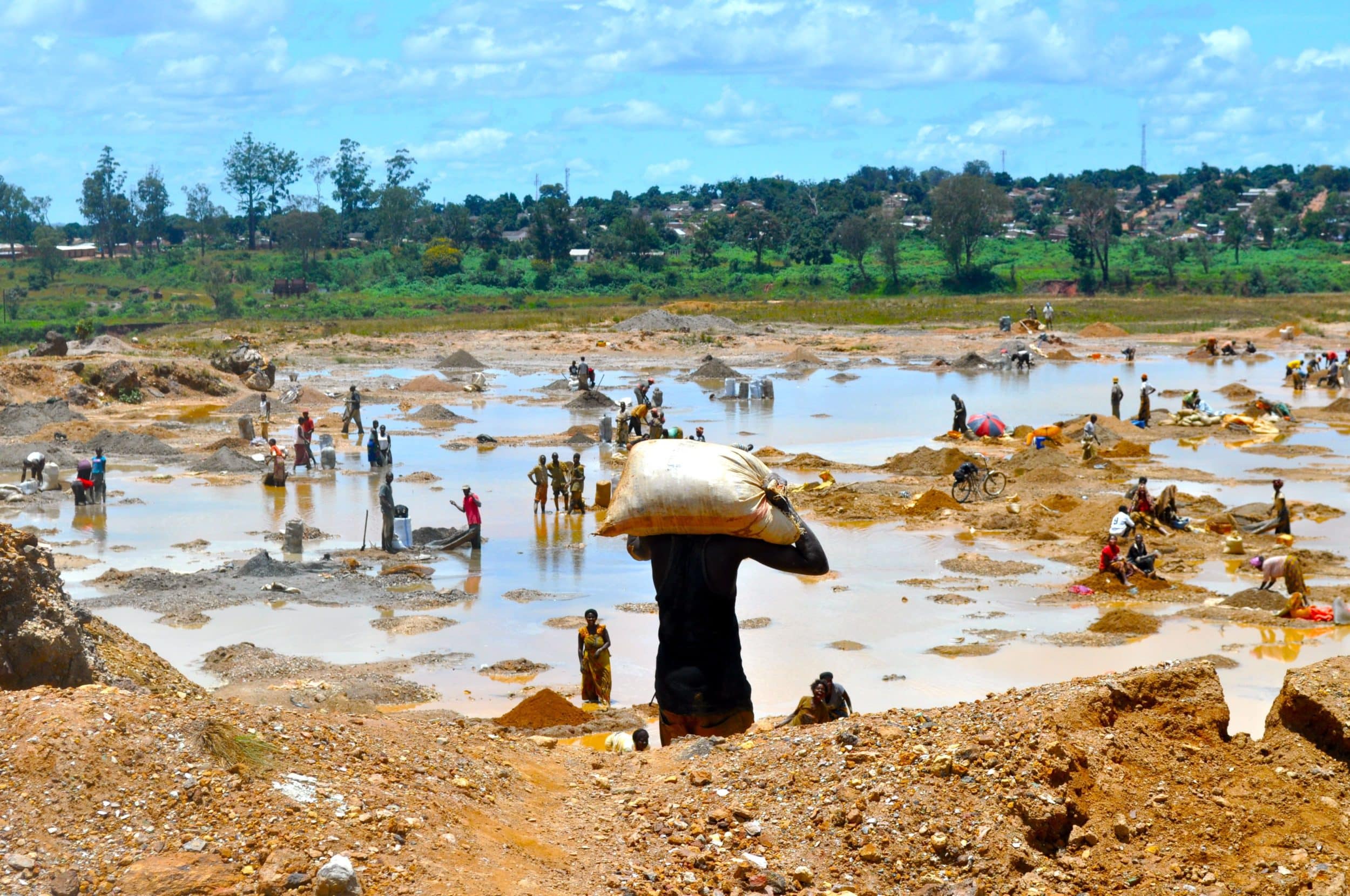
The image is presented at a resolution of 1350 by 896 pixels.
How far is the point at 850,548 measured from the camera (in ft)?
71.1

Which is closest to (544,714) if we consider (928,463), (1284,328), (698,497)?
(698,497)

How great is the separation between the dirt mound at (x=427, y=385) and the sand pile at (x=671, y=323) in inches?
877

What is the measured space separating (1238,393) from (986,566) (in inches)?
942

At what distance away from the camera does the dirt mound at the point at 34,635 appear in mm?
8352

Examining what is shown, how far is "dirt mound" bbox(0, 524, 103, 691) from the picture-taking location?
8.35m

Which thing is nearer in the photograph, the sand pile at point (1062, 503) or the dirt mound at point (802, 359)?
the sand pile at point (1062, 503)

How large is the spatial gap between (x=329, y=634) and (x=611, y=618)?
3.38 m

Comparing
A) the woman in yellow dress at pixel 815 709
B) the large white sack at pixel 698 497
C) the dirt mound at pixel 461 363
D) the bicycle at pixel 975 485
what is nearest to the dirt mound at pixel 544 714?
the woman in yellow dress at pixel 815 709

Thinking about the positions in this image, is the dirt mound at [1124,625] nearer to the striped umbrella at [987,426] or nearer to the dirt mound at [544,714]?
the dirt mound at [544,714]

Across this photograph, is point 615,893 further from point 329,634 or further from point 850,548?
point 850,548

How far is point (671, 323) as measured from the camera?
6988cm

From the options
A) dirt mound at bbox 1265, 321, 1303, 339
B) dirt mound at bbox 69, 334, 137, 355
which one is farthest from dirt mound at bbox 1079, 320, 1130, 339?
dirt mound at bbox 69, 334, 137, 355

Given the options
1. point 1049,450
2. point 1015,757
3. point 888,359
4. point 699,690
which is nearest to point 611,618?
point 699,690

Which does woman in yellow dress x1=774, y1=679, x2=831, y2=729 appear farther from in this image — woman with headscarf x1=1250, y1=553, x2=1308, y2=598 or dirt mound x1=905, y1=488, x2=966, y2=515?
dirt mound x1=905, y1=488, x2=966, y2=515
